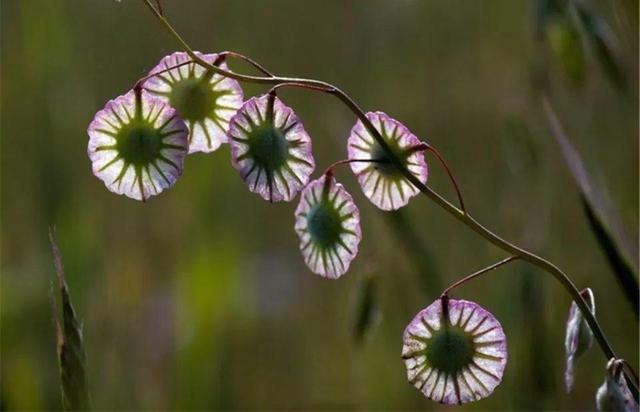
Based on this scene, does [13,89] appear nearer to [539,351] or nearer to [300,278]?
[300,278]

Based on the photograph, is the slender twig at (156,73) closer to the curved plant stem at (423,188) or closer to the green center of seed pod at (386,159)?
the curved plant stem at (423,188)

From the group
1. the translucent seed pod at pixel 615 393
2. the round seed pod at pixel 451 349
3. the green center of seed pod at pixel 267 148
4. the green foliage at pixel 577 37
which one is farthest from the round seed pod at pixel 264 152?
the green foliage at pixel 577 37

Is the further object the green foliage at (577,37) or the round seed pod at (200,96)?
the green foliage at (577,37)

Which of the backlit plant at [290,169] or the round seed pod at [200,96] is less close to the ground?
the round seed pod at [200,96]

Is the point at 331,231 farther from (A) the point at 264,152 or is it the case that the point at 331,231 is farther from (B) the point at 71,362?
(B) the point at 71,362

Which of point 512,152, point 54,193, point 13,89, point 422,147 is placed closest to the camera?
point 422,147

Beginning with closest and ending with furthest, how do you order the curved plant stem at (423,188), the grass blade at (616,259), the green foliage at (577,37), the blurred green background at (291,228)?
the curved plant stem at (423,188) < the grass blade at (616,259) < the green foliage at (577,37) < the blurred green background at (291,228)

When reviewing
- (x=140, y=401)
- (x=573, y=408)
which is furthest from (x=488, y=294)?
(x=140, y=401)
